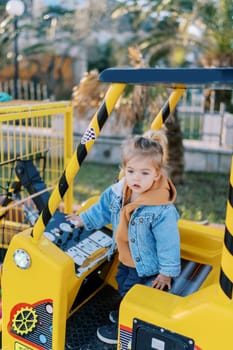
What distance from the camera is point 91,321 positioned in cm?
260

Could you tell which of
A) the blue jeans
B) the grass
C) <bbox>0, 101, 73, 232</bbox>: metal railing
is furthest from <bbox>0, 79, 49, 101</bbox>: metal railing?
the blue jeans

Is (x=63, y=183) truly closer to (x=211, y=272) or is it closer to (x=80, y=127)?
(x=211, y=272)

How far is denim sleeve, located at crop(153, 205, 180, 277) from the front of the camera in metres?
2.10

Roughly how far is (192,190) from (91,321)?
15.3 ft

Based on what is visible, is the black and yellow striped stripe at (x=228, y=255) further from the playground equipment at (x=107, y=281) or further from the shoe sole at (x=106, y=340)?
the shoe sole at (x=106, y=340)

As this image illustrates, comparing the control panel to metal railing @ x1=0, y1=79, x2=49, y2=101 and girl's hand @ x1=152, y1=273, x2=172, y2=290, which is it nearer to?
girl's hand @ x1=152, y1=273, x2=172, y2=290

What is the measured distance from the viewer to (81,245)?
102 inches

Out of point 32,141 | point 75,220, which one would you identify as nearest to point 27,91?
point 32,141

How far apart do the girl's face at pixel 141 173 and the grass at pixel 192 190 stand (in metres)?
3.18

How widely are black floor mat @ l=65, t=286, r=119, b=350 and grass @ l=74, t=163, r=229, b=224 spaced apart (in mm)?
2631

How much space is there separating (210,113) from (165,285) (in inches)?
277

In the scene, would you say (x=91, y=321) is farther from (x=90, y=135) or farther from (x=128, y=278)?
(x=90, y=135)

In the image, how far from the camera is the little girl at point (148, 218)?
2.12 metres

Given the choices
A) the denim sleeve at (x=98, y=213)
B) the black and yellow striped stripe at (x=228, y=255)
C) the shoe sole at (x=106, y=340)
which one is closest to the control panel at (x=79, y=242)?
the denim sleeve at (x=98, y=213)
